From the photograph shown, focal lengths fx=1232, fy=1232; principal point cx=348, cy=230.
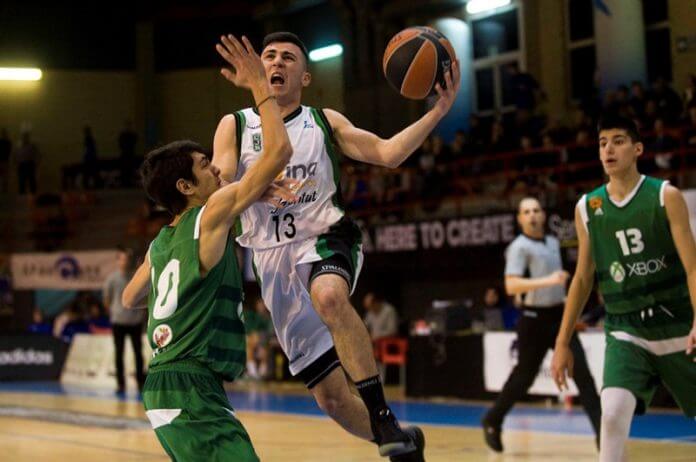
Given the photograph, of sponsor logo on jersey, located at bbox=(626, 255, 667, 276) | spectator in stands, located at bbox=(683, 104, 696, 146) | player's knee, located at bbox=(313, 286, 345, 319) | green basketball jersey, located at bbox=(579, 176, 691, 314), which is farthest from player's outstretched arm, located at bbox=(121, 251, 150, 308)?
spectator in stands, located at bbox=(683, 104, 696, 146)

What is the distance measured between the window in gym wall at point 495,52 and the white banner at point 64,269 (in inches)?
339

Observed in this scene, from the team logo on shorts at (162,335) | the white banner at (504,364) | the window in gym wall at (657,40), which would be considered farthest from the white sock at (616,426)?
the window in gym wall at (657,40)

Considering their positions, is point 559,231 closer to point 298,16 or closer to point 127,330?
point 127,330

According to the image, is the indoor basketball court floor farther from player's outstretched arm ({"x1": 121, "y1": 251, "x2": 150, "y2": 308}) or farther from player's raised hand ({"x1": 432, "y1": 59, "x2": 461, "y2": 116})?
player's outstretched arm ({"x1": 121, "y1": 251, "x2": 150, "y2": 308})

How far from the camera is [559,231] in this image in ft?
54.0

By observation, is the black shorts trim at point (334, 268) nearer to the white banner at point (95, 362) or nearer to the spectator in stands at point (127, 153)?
the white banner at point (95, 362)

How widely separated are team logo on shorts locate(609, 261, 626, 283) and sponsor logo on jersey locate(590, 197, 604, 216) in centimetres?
28

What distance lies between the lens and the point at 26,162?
29.9m

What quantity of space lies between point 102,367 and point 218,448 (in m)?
16.5

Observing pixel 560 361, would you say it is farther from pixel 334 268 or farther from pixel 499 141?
pixel 499 141

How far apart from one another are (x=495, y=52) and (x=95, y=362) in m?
10.8

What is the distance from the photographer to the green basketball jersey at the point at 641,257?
6129mm

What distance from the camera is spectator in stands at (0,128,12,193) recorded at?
3064 cm

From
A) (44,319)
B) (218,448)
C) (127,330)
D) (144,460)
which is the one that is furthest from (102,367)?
(218,448)
